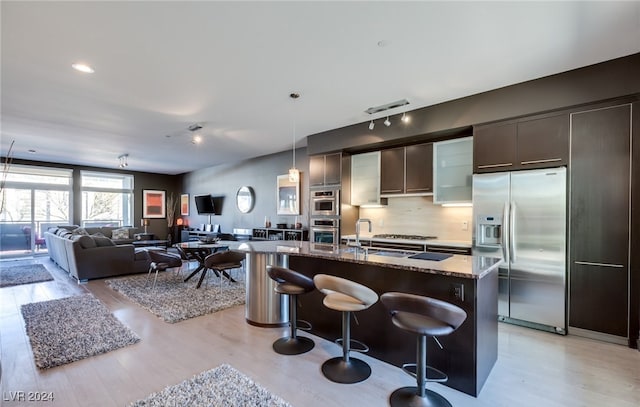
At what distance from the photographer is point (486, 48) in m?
2.75

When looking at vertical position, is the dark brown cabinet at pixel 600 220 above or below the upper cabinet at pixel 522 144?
below

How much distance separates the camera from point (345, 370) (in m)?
2.45

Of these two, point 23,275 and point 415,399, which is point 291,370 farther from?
point 23,275

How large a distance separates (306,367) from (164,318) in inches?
82.7

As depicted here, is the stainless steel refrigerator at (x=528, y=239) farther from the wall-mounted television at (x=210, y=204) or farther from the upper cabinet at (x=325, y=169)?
the wall-mounted television at (x=210, y=204)

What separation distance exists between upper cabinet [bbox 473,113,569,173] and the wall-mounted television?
7.36 meters

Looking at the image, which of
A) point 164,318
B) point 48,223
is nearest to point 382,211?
point 164,318

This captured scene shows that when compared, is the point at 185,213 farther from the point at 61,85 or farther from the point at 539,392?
the point at 539,392

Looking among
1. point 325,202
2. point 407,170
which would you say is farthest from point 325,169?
point 407,170

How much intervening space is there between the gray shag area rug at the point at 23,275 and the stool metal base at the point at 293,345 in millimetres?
5430

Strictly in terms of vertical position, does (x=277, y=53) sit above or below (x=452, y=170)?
above

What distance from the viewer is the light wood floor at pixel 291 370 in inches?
84.7

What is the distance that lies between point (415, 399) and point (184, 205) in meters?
10.5

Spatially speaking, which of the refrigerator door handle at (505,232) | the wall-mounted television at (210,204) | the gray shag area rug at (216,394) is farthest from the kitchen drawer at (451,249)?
the wall-mounted television at (210,204)
